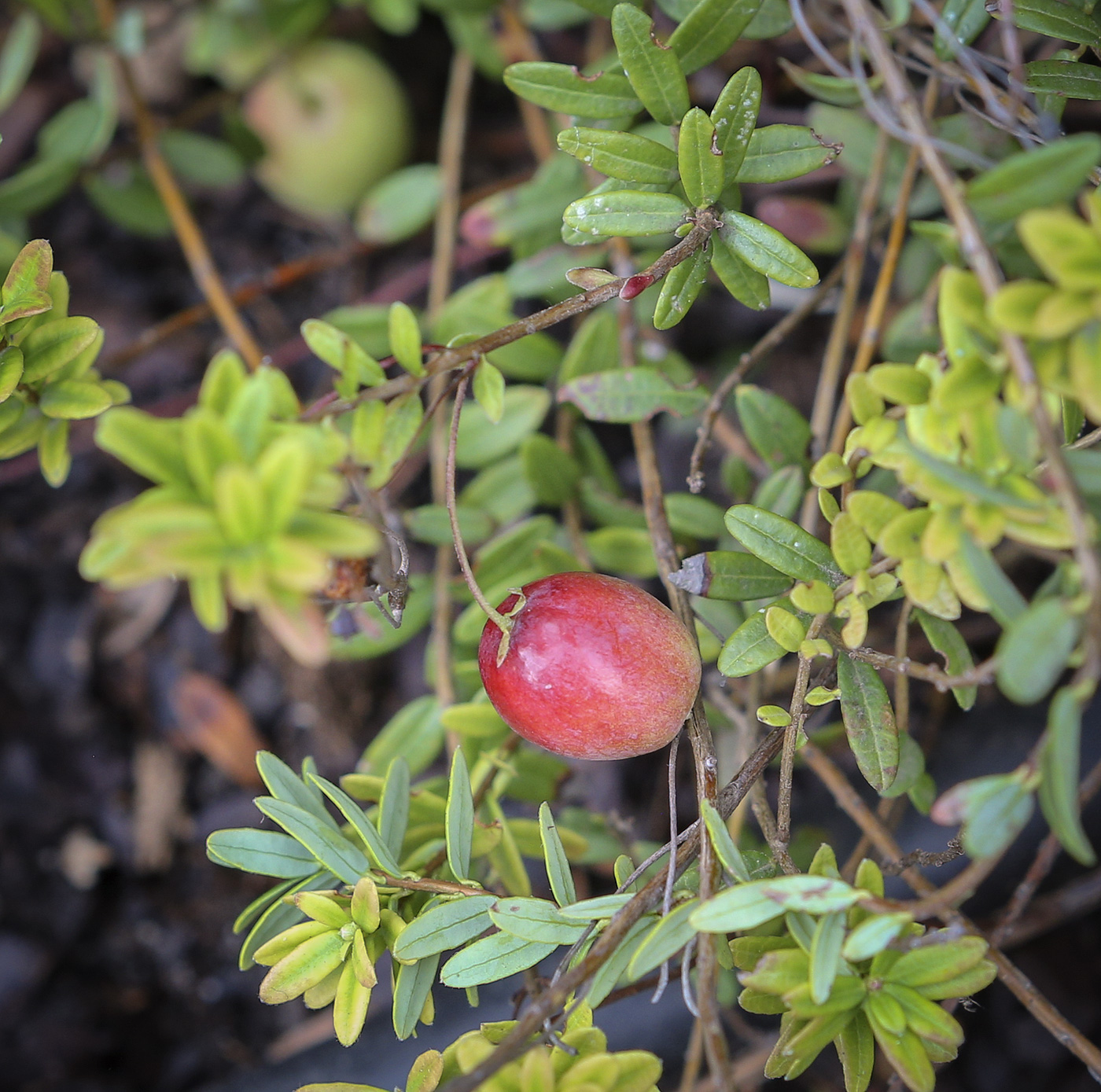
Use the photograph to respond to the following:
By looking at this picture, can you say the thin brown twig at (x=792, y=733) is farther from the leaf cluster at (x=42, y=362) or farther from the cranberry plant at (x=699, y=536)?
the leaf cluster at (x=42, y=362)

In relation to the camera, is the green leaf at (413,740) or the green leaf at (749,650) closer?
the green leaf at (749,650)

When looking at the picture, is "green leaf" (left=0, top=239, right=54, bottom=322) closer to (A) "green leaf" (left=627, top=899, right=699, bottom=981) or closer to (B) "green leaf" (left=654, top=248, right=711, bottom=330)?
(B) "green leaf" (left=654, top=248, right=711, bottom=330)

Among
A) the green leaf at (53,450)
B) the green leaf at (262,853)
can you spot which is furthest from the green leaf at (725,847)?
the green leaf at (53,450)

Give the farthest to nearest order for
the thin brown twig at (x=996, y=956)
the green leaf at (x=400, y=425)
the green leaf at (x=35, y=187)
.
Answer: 1. the green leaf at (x=35, y=187)
2. the thin brown twig at (x=996, y=956)
3. the green leaf at (x=400, y=425)

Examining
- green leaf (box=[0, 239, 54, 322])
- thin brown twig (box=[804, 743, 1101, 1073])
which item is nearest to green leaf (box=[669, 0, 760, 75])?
green leaf (box=[0, 239, 54, 322])

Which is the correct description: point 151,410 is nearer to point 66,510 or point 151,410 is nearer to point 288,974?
point 66,510

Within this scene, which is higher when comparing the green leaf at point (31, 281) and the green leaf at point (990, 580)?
the green leaf at point (31, 281)

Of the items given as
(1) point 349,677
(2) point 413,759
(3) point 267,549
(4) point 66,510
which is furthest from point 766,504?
(4) point 66,510
